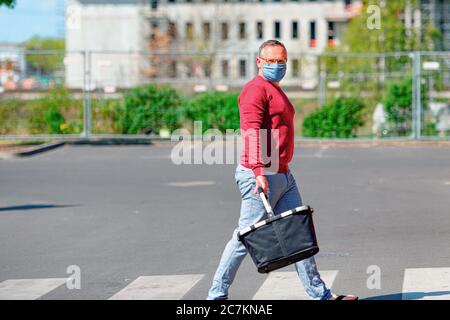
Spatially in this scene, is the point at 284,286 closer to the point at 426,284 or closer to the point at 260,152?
the point at 426,284

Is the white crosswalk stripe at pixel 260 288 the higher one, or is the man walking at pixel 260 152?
the man walking at pixel 260 152

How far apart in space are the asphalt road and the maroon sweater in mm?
1194

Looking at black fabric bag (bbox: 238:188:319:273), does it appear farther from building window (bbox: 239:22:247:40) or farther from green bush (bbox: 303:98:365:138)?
building window (bbox: 239:22:247:40)

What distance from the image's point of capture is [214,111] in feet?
99.0

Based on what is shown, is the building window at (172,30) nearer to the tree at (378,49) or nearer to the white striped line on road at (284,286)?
the tree at (378,49)

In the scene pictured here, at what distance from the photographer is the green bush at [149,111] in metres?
30.1

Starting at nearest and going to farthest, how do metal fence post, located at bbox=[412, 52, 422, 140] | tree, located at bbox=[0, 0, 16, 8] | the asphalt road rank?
1. the asphalt road
2. tree, located at bbox=[0, 0, 16, 8]
3. metal fence post, located at bbox=[412, 52, 422, 140]

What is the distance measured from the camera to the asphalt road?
9992mm

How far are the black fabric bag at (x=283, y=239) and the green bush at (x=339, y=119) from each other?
21.8 m

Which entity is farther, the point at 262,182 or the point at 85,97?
the point at 85,97

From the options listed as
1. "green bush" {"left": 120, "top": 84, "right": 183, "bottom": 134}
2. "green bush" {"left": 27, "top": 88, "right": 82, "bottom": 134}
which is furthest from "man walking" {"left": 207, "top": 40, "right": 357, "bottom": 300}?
"green bush" {"left": 27, "top": 88, "right": 82, "bottom": 134}

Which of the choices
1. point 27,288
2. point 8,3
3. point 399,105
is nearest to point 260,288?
point 27,288

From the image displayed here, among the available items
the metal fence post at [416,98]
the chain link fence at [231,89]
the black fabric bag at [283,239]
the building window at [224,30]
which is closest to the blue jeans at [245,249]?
the black fabric bag at [283,239]

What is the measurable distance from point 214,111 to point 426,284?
2137cm
